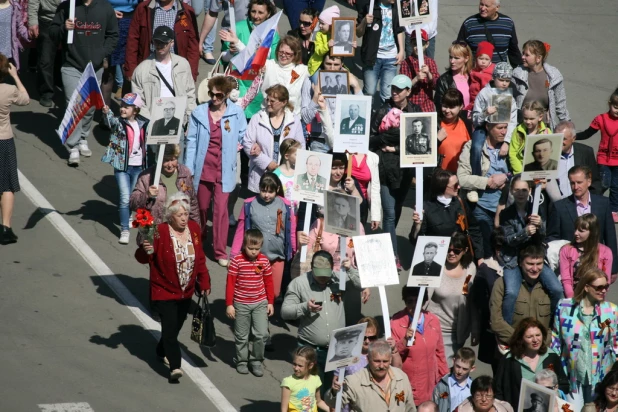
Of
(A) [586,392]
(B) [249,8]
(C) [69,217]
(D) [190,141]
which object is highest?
(B) [249,8]

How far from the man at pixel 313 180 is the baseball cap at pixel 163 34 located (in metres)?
2.94

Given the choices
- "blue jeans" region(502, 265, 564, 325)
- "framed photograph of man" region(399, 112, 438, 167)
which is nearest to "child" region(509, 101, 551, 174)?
"framed photograph of man" region(399, 112, 438, 167)

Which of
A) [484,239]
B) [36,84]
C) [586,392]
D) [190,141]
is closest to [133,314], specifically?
[190,141]

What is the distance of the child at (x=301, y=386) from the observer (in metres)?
10.6

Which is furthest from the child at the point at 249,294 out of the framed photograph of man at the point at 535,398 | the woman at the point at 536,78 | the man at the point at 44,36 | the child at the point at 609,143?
the man at the point at 44,36

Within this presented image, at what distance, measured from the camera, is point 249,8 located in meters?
15.8

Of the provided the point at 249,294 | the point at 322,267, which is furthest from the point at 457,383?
the point at 249,294

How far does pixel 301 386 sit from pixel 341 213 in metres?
1.71

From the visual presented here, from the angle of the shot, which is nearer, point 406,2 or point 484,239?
point 484,239

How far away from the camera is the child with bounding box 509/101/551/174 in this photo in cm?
1351

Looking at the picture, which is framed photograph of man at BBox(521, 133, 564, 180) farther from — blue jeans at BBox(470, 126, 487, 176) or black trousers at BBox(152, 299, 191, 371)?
black trousers at BBox(152, 299, 191, 371)

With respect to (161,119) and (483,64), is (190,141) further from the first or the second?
(483,64)

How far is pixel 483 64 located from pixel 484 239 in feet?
9.16

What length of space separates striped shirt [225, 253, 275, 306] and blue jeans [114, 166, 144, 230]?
2639mm
